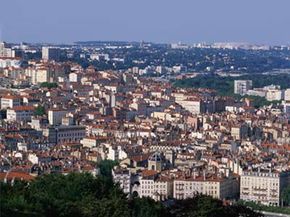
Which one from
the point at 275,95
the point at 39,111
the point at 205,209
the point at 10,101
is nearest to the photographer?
the point at 205,209

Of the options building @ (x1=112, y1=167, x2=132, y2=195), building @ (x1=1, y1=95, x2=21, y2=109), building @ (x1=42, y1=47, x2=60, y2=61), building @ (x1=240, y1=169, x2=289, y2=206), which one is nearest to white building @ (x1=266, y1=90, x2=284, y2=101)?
building @ (x1=1, y1=95, x2=21, y2=109)

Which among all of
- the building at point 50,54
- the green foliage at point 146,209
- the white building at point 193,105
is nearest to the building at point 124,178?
the green foliage at point 146,209

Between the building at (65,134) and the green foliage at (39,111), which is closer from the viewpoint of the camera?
the building at (65,134)

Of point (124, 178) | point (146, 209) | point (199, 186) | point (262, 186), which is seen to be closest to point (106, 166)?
point (124, 178)

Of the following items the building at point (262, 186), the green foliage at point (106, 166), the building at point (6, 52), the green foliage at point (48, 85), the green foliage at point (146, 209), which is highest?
the building at point (6, 52)

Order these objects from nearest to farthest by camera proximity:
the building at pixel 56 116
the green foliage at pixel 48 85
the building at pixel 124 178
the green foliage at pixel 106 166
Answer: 1. the building at pixel 124 178
2. the green foliage at pixel 106 166
3. the building at pixel 56 116
4. the green foliage at pixel 48 85

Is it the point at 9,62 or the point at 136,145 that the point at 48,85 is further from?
the point at 136,145

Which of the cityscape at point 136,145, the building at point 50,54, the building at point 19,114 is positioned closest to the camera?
the cityscape at point 136,145

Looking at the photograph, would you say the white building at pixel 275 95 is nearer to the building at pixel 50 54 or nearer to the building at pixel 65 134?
the building at pixel 50 54
